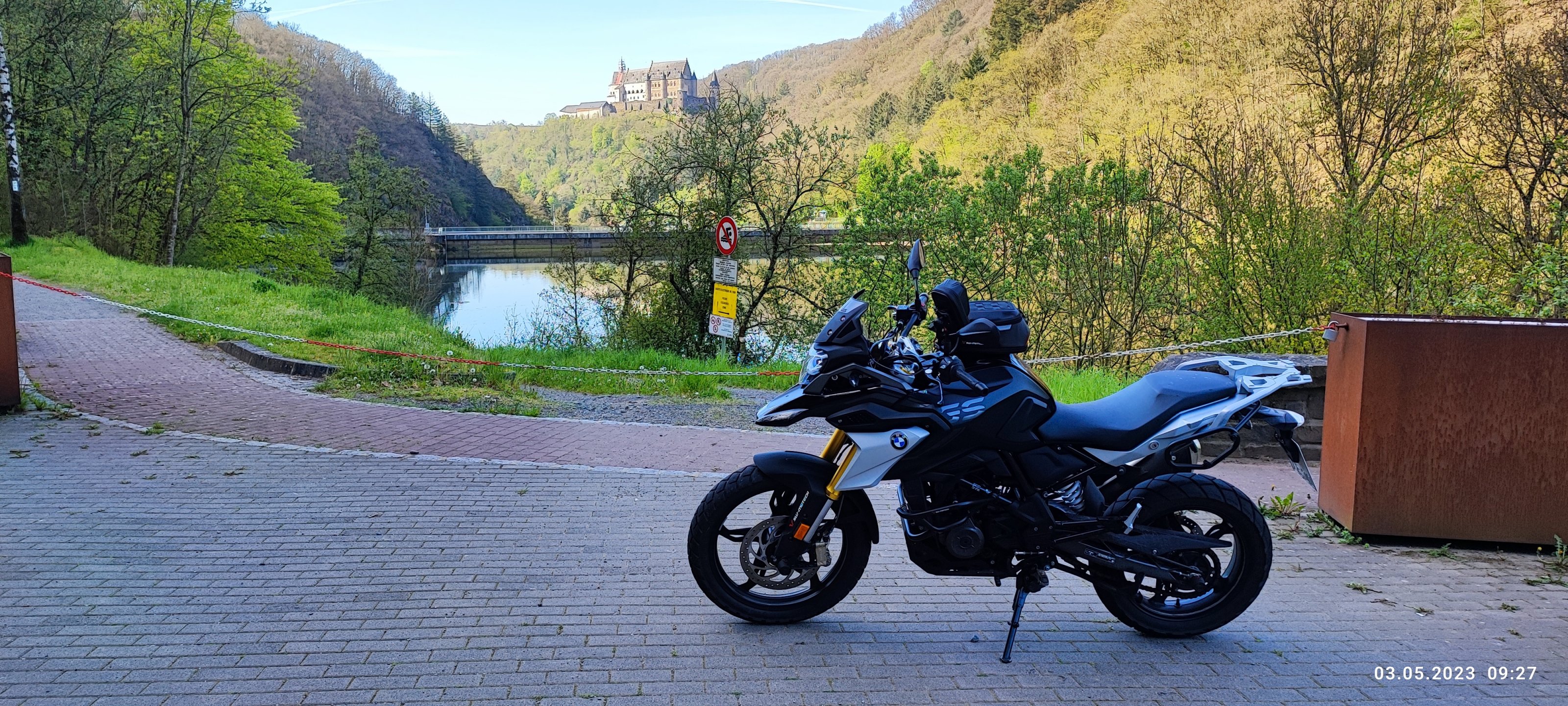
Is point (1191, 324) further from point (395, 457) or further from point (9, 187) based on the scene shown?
point (9, 187)

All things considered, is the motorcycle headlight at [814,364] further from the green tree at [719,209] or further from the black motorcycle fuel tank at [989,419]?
the green tree at [719,209]

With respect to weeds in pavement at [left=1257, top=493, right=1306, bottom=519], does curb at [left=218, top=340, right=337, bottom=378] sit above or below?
above

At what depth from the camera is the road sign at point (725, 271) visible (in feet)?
46.7

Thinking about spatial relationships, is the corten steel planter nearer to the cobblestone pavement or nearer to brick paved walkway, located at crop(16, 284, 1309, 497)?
the cobblestone pavement

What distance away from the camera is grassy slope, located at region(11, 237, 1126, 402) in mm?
10461

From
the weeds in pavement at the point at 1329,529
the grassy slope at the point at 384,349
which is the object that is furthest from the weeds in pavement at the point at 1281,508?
the grassy slope at the point at 384,349

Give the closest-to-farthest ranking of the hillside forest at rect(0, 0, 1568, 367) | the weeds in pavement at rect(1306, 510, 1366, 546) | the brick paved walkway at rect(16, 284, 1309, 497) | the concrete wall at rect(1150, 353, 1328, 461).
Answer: the weeds in pavement at rect(1306, 510, 1366, 546)
the concrete wall at rect(1150, 353, 1328, 461)
the brick paved walkway at rect(16, 284, 1309, 497)
the hillside forest at rect(0, 0, 1568, 367)

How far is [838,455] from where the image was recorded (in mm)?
4184

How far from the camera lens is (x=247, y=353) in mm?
12109

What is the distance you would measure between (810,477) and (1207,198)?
443 inches

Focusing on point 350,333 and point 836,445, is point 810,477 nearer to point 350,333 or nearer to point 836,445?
point 836,445

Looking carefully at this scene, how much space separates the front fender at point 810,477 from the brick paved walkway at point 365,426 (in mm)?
3166

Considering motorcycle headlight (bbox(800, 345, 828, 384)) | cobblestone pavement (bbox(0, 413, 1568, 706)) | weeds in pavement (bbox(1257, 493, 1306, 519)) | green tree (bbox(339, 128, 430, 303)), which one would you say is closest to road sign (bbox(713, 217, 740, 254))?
cobblestone pavement (bbox(0, 413, 1568, 706))

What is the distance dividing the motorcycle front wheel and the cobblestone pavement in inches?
5.0
